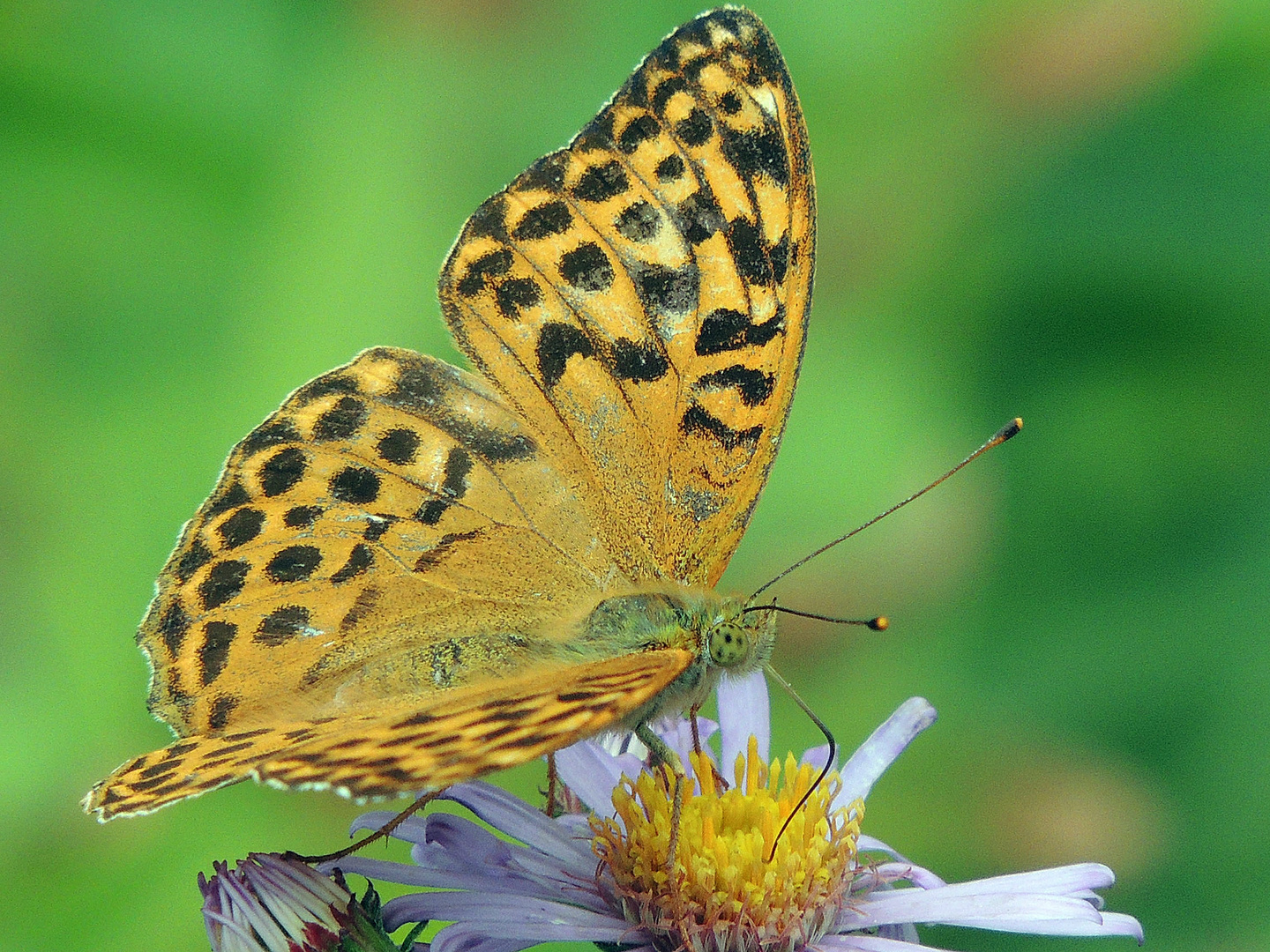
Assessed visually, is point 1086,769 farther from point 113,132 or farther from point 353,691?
point 113,132

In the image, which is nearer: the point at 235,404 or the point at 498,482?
the point at 498,482

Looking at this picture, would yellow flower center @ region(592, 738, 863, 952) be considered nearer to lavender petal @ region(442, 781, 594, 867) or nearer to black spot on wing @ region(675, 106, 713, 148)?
lavender petal @ region(442, 781, 594, 867)

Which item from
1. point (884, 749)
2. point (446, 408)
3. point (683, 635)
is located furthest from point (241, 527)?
point (884, 749)

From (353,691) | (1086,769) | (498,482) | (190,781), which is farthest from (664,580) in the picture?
(1086,769)

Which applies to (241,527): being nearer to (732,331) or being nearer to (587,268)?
(587,268)

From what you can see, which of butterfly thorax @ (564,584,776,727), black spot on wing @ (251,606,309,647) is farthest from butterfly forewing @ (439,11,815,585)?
black spot on wing @ (251,606,309,647)

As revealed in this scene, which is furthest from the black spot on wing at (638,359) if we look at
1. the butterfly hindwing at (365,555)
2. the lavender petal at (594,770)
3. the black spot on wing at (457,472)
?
the lavender petal at (594,770)
